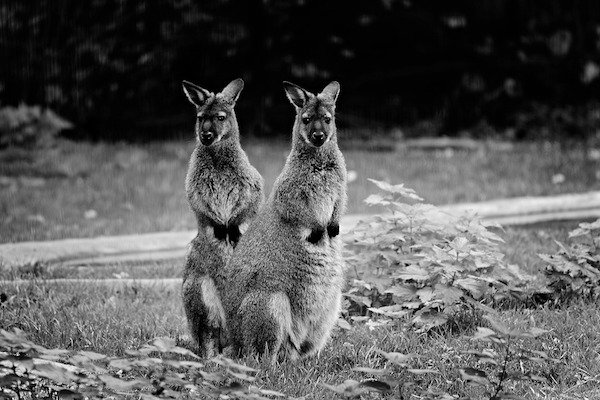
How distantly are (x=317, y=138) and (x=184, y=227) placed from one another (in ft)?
13.1

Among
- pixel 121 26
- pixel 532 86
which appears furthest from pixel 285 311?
pixel 532 86

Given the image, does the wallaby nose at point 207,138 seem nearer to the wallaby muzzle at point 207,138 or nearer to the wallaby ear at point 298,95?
the wallaby muzzle at point 207,138

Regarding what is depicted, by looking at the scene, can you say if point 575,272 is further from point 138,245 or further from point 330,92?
point 138,245

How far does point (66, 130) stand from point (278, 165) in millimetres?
3634

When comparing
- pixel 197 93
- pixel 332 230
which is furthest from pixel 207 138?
pixel 332 230

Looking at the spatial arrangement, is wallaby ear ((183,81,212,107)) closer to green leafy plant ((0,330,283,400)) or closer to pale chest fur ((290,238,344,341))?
pale chest fur ((290,238,344,341))

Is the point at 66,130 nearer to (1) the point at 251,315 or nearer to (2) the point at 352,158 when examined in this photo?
(2) the point at 352,158

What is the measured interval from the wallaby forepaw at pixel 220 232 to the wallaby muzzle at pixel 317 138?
698 millimetres

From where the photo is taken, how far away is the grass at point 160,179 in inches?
365

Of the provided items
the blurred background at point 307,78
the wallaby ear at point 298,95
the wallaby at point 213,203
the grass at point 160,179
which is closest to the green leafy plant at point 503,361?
the wallaby at point 213,203

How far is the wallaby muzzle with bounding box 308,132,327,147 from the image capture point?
5.09 metres

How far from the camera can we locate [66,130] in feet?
44.2

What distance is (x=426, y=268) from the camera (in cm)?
605

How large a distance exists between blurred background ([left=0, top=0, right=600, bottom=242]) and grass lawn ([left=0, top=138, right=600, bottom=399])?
0.32 ft
